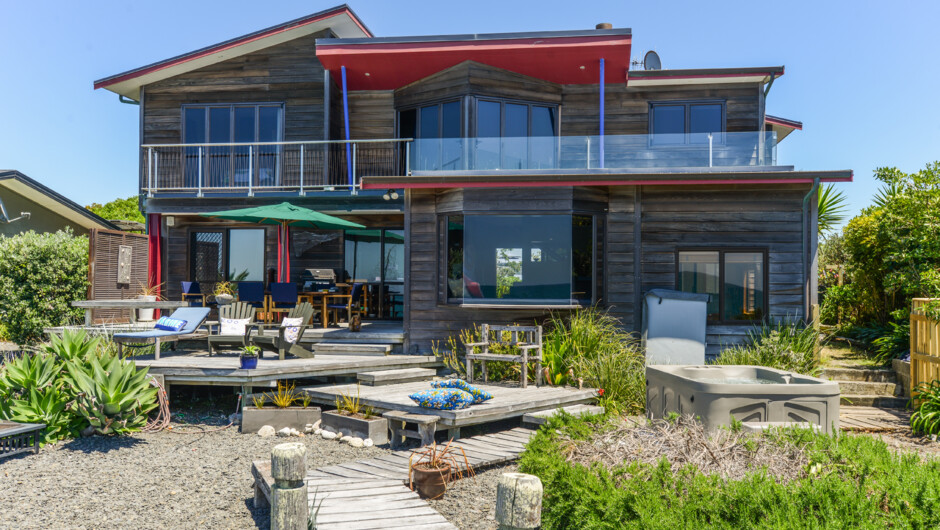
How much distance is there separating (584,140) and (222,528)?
830 cm

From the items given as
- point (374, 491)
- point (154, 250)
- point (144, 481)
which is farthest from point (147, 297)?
point (374, 491)

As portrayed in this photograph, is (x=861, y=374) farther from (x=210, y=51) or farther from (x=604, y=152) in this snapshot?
(x=210, y=51)

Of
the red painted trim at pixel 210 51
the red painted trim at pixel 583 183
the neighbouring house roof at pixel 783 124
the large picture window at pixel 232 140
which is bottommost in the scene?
the red painted trim at pixel 583 183

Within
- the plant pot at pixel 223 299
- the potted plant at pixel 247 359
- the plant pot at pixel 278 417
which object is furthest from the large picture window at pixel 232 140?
the plant pot at pixel 278 417

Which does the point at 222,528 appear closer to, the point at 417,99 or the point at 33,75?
the point at 417,99

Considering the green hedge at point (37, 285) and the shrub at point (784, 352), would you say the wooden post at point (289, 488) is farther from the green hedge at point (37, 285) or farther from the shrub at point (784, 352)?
the green hedge at point (37, 285)

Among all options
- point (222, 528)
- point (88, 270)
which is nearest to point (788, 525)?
point (222, 528)

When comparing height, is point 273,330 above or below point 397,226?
below

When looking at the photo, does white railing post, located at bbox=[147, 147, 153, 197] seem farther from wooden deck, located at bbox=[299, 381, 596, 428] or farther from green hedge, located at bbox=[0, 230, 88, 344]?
wooden deck, located at bbox=[299, 381, 596, 428]

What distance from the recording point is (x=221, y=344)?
9.44 meters

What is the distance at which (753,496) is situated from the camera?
10.7 ft

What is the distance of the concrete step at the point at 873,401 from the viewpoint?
8.70 metres

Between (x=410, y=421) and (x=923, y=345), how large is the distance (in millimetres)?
6478

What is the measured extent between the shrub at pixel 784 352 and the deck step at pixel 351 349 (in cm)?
484
